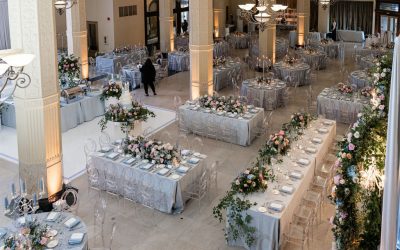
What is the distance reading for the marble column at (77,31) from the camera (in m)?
18.7

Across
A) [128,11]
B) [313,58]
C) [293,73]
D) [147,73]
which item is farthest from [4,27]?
[313,58]

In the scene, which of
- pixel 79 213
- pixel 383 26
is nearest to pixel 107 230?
pixel 79 213

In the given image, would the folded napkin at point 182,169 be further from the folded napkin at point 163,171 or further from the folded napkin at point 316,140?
the folded napkin at point 316,140

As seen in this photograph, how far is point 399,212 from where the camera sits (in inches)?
247

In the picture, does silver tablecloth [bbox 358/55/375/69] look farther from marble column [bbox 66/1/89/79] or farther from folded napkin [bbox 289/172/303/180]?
folded napkin [bbox 289/172/303/180]

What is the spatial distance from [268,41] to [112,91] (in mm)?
9477

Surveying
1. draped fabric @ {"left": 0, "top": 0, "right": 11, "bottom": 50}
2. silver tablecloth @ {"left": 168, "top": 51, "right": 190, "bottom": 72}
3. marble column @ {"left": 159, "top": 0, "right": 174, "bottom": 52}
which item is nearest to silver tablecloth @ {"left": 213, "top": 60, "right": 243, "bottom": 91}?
silver tablecloth @ {"left": 168, "top": 51, "right": 190, "bottom": 72}

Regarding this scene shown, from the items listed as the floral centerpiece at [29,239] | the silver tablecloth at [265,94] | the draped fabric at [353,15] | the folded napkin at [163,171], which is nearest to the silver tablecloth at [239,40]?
the draped fabric at [353,15]

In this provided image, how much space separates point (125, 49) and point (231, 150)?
11.1 metres

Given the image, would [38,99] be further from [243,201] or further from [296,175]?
[296,175]

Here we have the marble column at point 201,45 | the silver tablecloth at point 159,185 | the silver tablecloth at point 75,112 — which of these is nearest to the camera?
the silver tablecloth at point 159,185

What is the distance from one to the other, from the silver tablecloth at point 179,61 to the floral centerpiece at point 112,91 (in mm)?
7845

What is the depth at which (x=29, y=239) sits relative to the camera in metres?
7.35

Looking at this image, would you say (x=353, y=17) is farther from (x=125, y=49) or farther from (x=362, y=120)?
(x=362, y=120)
